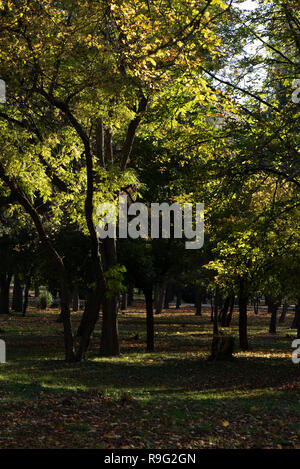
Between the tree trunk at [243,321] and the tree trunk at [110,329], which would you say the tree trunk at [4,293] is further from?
the tree trunk at [110,329]

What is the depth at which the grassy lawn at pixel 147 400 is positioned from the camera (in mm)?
8844

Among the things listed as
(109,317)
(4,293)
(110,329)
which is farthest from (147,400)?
(4,293)

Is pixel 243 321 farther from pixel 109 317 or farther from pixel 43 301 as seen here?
pixel 43 301

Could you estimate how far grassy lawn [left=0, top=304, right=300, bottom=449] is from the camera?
8844 mm

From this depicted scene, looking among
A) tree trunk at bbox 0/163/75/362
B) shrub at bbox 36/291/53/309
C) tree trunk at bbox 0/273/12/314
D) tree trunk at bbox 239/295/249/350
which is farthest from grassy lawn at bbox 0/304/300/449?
shrub at bbox 36/291/53/309

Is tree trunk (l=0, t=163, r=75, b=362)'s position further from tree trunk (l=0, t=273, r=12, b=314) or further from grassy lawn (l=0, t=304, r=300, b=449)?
tree trunk (l=0, t=273, r=12, b=314)

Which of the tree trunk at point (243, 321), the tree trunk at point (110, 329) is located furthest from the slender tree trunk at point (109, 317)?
the tree trunk at point (243, 321)

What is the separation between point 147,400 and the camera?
39.7 ft

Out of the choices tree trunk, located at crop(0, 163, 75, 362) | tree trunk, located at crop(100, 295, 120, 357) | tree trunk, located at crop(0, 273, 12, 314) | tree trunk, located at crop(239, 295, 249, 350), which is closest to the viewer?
tree trunk, located at crop(0, 163, 75, 362)

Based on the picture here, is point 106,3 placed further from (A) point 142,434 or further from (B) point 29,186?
(A) point 142,434

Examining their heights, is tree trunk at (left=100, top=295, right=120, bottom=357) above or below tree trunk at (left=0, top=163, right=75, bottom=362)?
below

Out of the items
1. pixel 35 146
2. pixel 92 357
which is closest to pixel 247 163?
pixel 35 146

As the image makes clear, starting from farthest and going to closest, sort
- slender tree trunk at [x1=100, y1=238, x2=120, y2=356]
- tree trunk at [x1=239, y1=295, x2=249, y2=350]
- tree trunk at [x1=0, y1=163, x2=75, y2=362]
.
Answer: tree trunk at [x1=239, y1=295, x2=249, y2=350] → slender tree trunk at [x1=100, y1=238, x2=120, y2=356] → tree trunk at [x1=0, y1=163, x2=75, y2=362]

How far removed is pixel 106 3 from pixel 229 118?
24.3ft
